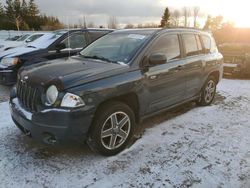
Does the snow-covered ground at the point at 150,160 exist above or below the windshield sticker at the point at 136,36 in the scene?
below

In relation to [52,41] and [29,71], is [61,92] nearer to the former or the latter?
[29,71]

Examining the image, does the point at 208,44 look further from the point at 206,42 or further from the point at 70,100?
the point at 70,100

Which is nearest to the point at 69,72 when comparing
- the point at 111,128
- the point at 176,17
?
the point at 111,128

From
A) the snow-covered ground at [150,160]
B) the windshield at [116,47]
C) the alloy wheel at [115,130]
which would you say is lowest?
the snow-covered ground at [150,160]

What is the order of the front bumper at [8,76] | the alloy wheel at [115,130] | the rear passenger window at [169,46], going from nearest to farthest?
the alloy wheel at [115,130], the rear passenger window at [169,46], the front bumper at [8,76]

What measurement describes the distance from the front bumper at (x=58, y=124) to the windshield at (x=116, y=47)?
1204 millimetres

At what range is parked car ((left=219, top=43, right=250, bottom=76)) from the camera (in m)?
8.90

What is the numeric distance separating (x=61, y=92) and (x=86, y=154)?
3.52ft

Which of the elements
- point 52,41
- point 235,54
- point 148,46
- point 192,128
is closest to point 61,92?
point 148,46

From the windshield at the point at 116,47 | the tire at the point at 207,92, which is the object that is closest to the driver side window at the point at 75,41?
the windshield at the point at 116,47

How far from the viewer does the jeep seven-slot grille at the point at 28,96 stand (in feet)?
11.0

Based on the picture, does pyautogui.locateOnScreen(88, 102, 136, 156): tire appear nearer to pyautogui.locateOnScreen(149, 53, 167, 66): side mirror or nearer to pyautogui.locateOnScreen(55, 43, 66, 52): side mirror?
pyautogui.locateOnScreen(149, 53, 167, 66): side mirror

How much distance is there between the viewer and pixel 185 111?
573cm

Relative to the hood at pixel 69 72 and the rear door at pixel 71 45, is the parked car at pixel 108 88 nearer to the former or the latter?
the hood at pixel 69 72
